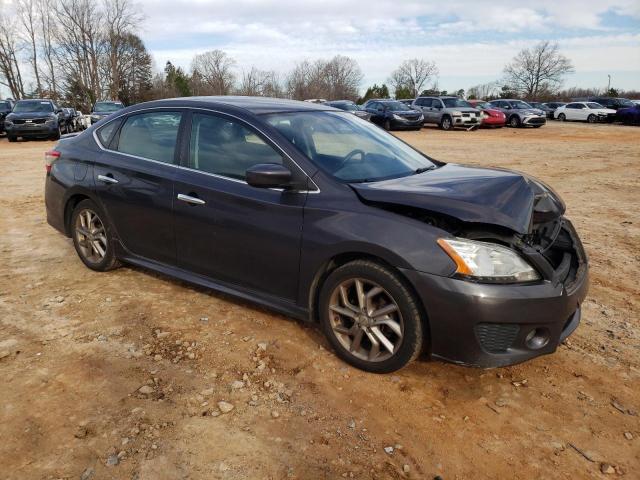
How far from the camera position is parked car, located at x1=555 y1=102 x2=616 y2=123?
33.0 metres

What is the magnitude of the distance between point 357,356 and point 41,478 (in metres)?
1.74

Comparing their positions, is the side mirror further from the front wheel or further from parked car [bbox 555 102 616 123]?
parked car [bbox 555 102 616 123]

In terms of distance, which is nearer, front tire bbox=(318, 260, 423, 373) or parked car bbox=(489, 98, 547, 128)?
front tire bbox=(318, 260, 423, 373)

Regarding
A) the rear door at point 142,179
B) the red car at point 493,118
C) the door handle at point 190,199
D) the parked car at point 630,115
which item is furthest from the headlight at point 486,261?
the parked car at point 630,115

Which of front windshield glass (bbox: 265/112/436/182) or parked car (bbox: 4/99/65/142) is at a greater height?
front windshield glass (bbox: 265/112/436/182)

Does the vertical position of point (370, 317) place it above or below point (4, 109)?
above

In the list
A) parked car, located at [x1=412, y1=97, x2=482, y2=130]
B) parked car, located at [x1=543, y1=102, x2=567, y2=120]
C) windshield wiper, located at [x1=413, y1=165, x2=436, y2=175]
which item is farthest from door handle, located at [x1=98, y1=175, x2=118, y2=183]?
parked car, located at [x1=543, y1=102, x2=567, y2=120]

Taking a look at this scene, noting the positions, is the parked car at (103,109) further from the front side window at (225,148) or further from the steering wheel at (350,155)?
the steering wheel at (350,155)

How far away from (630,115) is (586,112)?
300 cm

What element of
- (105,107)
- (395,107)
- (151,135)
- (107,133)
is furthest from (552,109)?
(151,135)

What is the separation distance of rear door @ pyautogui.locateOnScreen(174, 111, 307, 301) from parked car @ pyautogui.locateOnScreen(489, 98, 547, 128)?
1117 inches

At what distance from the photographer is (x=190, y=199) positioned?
373 cm

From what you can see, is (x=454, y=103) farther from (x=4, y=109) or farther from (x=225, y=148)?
(x=225, y=148)

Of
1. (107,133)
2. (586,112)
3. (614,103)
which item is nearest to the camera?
(107,133)
